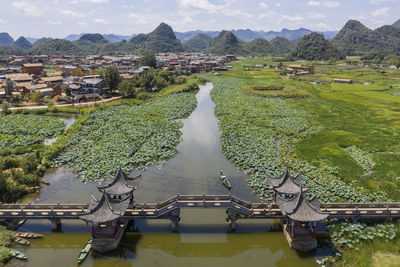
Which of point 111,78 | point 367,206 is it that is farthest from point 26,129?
point 367,206

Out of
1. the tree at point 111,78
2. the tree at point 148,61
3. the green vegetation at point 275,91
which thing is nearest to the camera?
the tree at point 111,78

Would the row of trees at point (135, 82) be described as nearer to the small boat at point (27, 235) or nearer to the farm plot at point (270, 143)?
A: the farm plot at point (270, 143)

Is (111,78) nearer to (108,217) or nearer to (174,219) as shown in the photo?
(174,219)

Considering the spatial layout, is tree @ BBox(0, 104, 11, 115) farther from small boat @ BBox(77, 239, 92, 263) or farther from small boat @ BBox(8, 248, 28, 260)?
small boat @ BBox(77, 239, 92, 263)

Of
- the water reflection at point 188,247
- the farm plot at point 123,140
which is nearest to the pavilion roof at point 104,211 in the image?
the water reflection at point 188,247

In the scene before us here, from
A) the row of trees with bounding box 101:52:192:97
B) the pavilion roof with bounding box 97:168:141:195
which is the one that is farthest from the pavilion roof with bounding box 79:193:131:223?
the row of trees with bounding box 101:52:192:97
